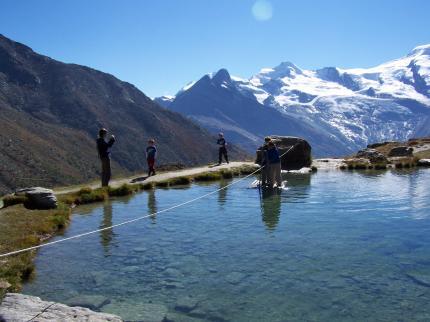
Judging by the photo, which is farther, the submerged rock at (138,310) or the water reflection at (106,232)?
the water reflection at (106,232)

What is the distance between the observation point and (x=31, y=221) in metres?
22.2

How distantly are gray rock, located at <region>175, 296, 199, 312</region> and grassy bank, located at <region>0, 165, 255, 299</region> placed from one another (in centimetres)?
483

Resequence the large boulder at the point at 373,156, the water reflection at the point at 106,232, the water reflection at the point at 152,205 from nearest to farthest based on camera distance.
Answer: the water reflection at the point at 106,232 → the water reflection at the point at 152,205 → the large boulder at the point at 373,156

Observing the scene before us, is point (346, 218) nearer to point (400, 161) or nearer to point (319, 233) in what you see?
point (319, 233)

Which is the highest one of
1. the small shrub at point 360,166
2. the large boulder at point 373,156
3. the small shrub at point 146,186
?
the large boulder at point 373,156

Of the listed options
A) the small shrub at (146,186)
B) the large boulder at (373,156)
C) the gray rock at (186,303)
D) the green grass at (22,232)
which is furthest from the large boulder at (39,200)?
the large boulder at (373,156)

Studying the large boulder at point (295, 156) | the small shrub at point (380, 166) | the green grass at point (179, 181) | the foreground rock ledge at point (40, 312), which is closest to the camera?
the foreground rock ledge at point (40, 312)

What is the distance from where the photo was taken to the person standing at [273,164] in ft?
107

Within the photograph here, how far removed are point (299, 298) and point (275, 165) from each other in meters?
20.4

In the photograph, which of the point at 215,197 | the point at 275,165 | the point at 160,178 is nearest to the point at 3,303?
the point at 215,197

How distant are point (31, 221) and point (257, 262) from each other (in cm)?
1130

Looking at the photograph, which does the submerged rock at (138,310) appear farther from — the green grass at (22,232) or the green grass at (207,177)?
the green grass at (207,177)

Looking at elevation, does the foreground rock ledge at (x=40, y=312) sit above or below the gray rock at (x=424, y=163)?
below

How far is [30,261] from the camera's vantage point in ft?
53.8
